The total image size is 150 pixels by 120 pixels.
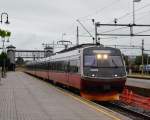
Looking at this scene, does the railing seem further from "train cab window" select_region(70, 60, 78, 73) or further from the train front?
"train cab window" select_region(70, 60, 78, 73)

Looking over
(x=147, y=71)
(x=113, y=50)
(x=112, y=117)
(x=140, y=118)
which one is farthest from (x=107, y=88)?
(x=147, y=71)

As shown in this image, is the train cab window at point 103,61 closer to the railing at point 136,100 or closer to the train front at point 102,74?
the train front at point 102,74

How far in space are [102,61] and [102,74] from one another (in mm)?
1008

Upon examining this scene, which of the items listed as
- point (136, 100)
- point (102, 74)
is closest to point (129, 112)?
point (136, 100)

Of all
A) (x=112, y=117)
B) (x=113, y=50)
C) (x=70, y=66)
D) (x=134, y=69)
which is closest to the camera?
(x=112, y=117)

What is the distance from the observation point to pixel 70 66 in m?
30.0

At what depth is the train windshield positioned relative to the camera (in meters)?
25.6

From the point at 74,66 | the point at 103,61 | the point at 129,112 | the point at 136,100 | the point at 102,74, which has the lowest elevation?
the point at 129,112

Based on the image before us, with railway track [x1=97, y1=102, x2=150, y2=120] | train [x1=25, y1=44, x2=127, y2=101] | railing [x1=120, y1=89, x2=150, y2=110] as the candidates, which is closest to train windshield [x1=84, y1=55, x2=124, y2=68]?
train [x1=25, y1=44, x2=127, y2=101]

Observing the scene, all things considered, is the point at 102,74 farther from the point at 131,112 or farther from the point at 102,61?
the point at 131,112

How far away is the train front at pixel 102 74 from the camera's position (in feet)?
81.4

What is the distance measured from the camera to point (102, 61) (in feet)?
84.8

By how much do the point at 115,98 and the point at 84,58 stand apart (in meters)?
2.66

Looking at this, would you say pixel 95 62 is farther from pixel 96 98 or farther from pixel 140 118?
pixel 140 118
